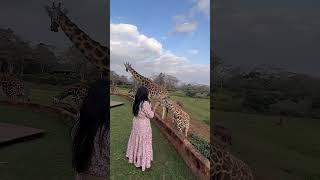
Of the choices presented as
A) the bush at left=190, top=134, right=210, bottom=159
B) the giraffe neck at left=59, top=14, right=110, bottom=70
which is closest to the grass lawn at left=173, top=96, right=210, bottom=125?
the bush at left=190, top=134, right=210, bottom=159

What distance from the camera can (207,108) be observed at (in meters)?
3.53

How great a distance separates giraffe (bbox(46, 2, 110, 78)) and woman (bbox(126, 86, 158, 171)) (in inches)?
19.1

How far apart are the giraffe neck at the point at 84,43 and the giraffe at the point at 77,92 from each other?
0.92 feet

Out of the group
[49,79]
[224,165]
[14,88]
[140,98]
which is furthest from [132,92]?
[14,88]

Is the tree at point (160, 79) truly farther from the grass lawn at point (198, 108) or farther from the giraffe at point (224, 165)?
the giraffe at point (224, 165)

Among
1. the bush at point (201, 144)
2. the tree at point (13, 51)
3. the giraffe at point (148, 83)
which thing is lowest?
the bush at point (201, 144)

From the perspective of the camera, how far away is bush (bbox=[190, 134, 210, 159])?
3514 millimetres

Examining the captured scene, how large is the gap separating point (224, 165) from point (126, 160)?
2.96 feet

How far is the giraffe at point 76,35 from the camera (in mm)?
3729

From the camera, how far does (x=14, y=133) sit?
3.94 metres

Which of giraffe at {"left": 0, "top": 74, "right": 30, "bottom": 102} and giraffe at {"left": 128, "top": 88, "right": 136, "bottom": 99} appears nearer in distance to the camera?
giraffe at {"left": 128, "top": 88, "right": 136, "bottom": 99}

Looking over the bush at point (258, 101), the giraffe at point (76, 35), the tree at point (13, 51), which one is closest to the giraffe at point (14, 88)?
the tree at point (13, 51)

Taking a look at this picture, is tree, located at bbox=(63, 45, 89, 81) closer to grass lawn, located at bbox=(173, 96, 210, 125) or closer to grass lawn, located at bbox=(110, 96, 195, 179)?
grass lawn, located at bbox=(110, 96, 195, 179)

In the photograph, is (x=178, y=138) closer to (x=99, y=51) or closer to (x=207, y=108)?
(x=207, y=108)
